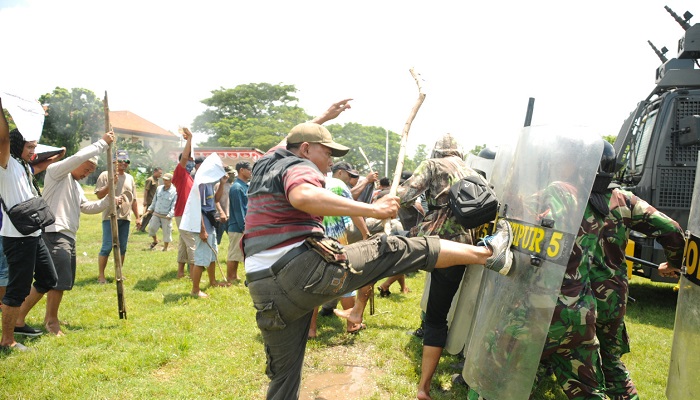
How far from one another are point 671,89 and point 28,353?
8.36 metres

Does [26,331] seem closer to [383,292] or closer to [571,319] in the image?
[383,292]

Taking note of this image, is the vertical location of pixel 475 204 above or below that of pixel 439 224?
above

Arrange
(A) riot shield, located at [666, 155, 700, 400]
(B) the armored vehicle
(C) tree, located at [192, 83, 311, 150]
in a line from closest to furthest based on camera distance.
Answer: (A) riot shield, located at [666, 155, 700, 400] < (B) the armored vehicle < (C) tree, located at [192, 83, 311, 150]

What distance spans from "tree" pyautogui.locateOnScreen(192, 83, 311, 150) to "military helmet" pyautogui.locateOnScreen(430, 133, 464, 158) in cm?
3864

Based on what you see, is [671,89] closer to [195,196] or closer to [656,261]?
[656,261]

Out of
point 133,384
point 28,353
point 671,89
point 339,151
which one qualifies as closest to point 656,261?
point 671,89

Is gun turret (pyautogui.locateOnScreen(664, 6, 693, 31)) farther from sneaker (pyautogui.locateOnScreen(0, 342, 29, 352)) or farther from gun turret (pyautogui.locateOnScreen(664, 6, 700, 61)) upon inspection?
sneaker (pyautogui.locateOnScreen(0, 342, 29, 352))

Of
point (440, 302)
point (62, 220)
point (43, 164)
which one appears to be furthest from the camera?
point (43, 164)

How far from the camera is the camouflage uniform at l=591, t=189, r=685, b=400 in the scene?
299 cm

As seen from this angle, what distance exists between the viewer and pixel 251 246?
273 cm

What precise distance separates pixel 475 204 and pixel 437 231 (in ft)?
2.74

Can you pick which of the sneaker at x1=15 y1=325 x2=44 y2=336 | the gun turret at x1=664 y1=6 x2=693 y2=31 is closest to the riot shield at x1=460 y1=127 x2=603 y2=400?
the sneaker at x1=15 y1=325 x2=44 y2=336

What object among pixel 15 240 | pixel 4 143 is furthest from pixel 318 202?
pixel 15 240

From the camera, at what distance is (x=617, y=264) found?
10.1ft
